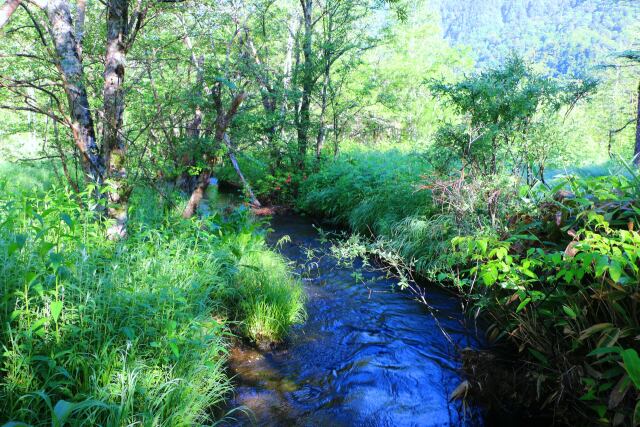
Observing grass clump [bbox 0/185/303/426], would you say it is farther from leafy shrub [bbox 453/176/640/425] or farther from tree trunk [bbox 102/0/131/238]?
leafy shrub [bbox 453/176/640/425]

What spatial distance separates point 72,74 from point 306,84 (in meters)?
8.47

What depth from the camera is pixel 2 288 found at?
2.48 metres

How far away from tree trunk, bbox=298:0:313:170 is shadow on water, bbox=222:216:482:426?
7567 millimetres

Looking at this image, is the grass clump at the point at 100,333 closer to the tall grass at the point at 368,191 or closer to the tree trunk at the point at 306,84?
the tall grass at the point at 368,191

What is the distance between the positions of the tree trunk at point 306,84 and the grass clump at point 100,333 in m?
8.80

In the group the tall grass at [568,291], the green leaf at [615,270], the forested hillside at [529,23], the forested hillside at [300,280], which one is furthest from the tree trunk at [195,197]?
the forested hillside at [529,23]

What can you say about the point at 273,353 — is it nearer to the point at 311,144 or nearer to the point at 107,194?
the point at 107,194

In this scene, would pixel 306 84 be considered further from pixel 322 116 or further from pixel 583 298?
pixel 583 298

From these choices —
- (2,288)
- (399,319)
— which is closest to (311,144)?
(399,319)

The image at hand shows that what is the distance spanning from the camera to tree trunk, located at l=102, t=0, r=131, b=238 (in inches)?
164

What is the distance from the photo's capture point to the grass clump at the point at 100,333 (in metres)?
2.09

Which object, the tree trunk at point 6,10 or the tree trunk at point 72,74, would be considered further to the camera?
the tree trunk at point 72,74

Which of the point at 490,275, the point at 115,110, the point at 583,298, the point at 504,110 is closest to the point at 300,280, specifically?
the point at 115,110

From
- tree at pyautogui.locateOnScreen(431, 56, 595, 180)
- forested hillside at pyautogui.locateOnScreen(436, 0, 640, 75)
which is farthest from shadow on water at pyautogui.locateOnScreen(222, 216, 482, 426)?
forested hillside at pyautogui.locateOnScreen(436, 0, 640, 75)
